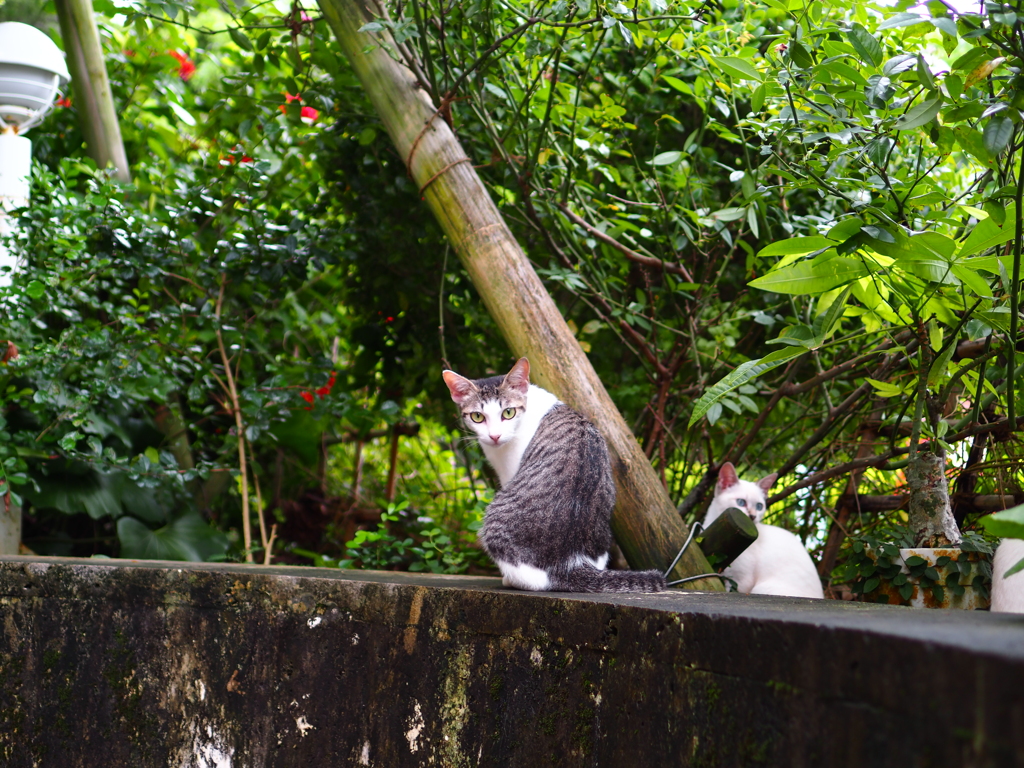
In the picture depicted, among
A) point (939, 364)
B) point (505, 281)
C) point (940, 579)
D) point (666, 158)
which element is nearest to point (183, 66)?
point (505, 281)

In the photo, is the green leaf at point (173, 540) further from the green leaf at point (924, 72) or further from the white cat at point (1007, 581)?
the green leaf at point (924, 72)

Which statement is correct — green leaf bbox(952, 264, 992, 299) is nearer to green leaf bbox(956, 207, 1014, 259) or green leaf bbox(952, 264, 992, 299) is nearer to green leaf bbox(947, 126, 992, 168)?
green leaf bbox(956, 207, 1014, 259)

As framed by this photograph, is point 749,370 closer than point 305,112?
Yes

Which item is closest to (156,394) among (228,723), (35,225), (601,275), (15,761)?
(35,225)

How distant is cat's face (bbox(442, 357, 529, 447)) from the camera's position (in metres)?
2.18

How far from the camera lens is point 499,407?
220 cm

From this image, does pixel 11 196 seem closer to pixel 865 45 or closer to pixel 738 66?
pixel 738 66

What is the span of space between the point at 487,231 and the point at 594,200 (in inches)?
32.9

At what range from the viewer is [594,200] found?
3010mm

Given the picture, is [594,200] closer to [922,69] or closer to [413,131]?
[413,131]

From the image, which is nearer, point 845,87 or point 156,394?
point 845,87

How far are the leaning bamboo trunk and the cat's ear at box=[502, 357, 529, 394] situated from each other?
60 mm

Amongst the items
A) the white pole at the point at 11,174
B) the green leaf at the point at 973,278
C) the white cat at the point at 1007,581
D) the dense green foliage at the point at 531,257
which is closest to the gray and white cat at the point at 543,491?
the dense green foliage at the point at 531,257

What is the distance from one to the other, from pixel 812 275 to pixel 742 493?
1344 mm
